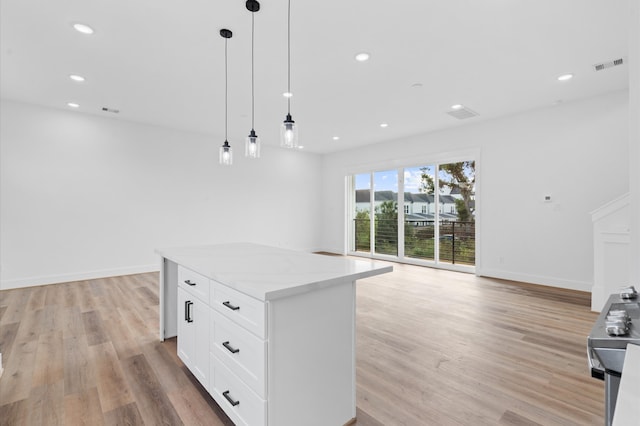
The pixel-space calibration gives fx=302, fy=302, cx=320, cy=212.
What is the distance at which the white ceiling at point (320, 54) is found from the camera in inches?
93.2

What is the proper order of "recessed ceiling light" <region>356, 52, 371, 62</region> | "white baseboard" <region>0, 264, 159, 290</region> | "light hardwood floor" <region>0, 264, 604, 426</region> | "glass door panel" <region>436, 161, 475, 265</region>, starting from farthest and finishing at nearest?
"glass door panel" <region>436, 161, 475, 265</region> < "white baseboard" <region>0, 264, 159, 290</region> < "recessed ceiling light" <region>356, 52, 371, 62</region> < "light hardwood floor" <region>0, 264, 604, 426</region>

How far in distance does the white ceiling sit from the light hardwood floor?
272cm

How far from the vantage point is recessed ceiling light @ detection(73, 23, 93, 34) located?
2545mm

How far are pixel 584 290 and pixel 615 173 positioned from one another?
5.42 ft

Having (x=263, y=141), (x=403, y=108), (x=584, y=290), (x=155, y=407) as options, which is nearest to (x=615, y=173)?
(x=584, y=290)

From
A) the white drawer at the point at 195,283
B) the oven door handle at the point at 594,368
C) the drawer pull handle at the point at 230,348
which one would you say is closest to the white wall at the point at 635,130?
the oven door handle at the point at 594,368

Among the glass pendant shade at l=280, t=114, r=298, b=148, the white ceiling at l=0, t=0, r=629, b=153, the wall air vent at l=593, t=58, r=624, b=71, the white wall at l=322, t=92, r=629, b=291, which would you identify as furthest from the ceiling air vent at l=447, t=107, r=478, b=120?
the glass pendant shade at l=280, t=114, r=298, b=148

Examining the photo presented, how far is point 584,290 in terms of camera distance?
4266mm

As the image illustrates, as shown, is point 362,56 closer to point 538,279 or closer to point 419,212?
point 419,212

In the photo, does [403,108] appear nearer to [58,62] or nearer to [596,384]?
[596,384]

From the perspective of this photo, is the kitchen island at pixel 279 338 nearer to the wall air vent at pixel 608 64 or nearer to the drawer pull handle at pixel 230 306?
the drawer pull handle at pixel 230 306

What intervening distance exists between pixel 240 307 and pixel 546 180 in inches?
197

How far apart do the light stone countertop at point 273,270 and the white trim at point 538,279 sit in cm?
415

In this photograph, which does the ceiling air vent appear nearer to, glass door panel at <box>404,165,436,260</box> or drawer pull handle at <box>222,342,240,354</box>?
glass door panel at <box>404,165,436,260</box>
